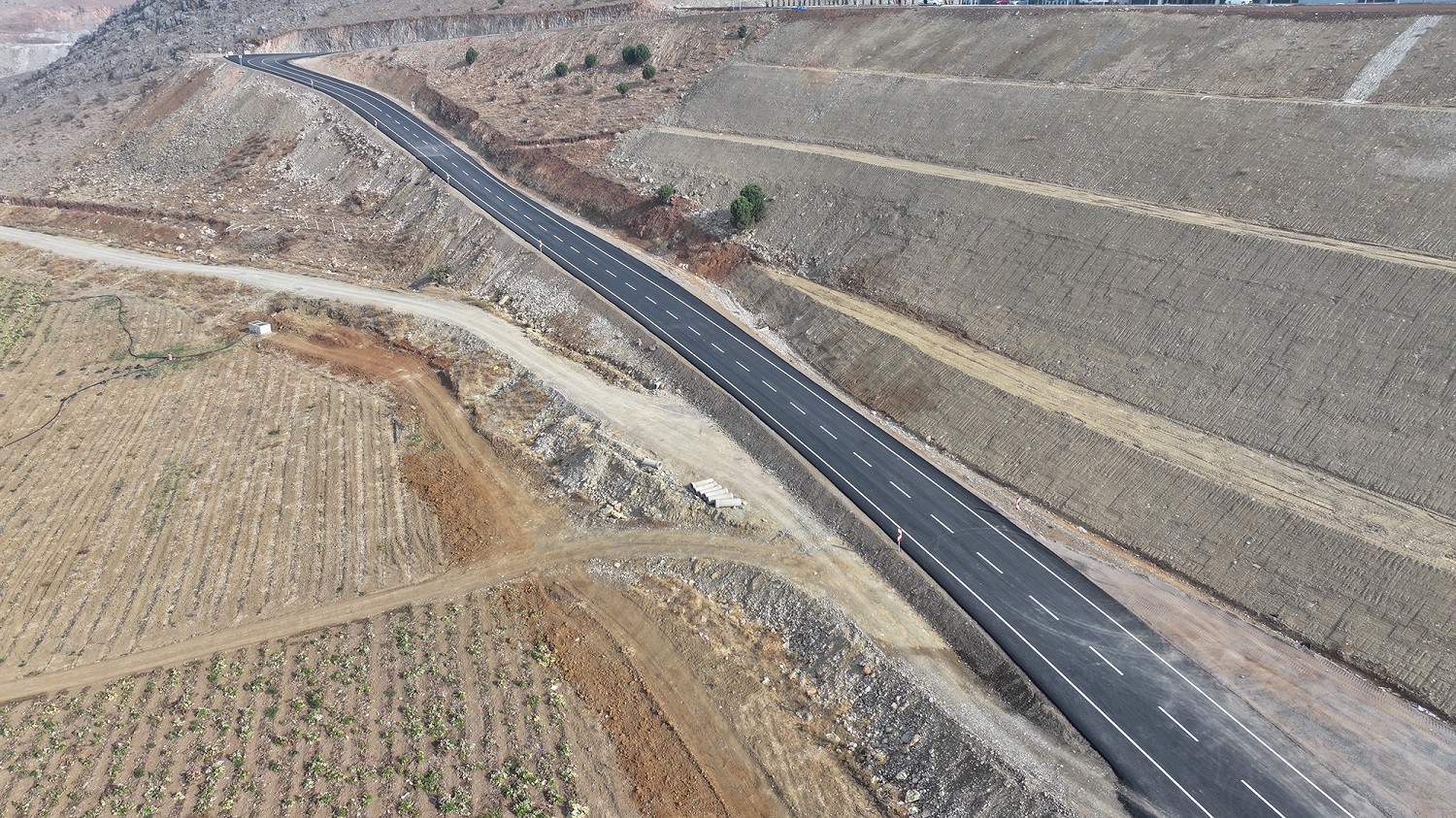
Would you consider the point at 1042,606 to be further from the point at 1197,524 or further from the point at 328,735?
the point at 328,735

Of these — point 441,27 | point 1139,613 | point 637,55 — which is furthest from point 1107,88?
point 441,27

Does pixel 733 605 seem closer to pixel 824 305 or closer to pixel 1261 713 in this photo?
pixel 1261 713

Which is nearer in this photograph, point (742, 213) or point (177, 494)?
point (177, 494)

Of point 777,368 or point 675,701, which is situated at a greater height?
point 777,368

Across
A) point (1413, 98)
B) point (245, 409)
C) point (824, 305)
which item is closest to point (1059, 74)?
point (1413, 98)

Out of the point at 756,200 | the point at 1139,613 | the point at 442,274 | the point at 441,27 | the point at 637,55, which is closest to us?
the point at 1139,613

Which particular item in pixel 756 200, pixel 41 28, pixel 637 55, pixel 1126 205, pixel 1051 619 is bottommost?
pixel 1051 619

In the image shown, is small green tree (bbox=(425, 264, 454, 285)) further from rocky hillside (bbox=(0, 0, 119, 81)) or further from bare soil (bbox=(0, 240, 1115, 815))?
rocky hillside (bbox=(0, 0, 119, 81))

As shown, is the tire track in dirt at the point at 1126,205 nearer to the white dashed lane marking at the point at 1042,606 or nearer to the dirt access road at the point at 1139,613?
the dirt access road at the point at 1139,613
